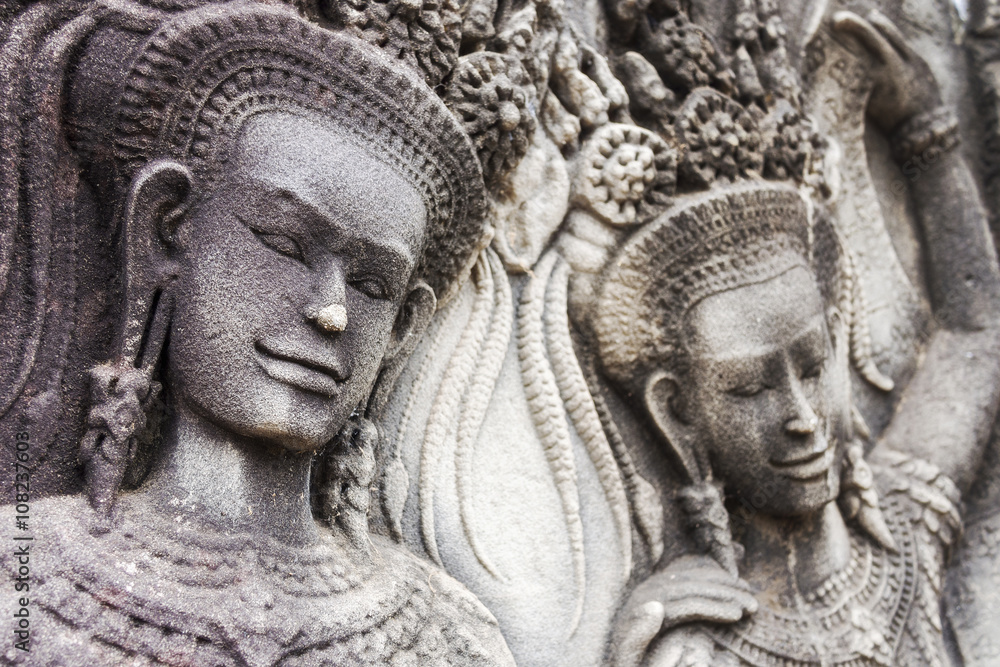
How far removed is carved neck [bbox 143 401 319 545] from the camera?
1.91 metres

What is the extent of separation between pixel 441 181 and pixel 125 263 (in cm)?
79

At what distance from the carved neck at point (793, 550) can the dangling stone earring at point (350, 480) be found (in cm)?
138

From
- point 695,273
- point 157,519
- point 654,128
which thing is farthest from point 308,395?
point 654,128

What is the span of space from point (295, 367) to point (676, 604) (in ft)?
4.42

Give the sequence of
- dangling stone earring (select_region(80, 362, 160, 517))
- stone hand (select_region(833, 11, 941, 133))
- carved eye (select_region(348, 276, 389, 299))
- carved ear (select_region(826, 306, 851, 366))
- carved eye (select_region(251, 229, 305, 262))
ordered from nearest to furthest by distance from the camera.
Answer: dangling stone earring (select_region(80, 362, 160, 517))
carved eye (select_region(251, 229, 305, 262))
carved eye (select_region(348, 276, 389, 299))
carved ear (select_region(826, 306, 851, 366))
stone hand (select_region(833, 11, 941, 133))

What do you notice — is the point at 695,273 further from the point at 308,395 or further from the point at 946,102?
the point at 946,102

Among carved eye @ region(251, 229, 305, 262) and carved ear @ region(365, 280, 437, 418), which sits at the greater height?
carved eye @ region(251, 229, 305, 262)

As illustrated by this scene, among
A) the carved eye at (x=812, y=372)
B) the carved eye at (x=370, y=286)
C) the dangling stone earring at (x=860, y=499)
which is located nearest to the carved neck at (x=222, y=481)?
the carved eye at (x=370, y=286)

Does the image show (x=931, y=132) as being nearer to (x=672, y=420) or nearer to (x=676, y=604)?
(x=672, y=420)

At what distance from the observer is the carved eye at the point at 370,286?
6.78 ft

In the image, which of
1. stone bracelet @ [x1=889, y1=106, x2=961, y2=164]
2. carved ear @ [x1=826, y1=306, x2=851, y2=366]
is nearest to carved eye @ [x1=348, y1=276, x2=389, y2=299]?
carved ear @ [x1=826, y1=306, x2=851, y2=366]

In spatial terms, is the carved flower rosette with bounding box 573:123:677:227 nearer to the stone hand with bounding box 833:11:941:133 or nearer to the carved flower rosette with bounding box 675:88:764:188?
the carved flower rosette with bounding box 675:88:764:188

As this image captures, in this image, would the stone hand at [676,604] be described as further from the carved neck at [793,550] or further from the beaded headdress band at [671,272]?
the beaded headdress band at [671,272]

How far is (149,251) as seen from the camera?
1941 mm
